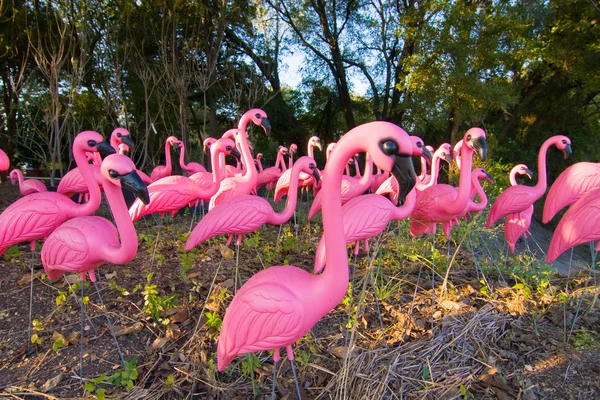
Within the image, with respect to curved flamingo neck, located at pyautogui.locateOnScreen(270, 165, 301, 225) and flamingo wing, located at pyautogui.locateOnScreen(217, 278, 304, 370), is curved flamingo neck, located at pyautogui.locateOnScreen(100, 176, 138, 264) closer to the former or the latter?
flamingo wing, located at pyautogui.locateOnScreen(217, 278, 304, 370)

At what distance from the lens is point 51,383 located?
A: 7.51 ft

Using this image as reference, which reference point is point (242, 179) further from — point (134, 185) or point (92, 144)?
point (134, 185)

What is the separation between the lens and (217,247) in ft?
15.2

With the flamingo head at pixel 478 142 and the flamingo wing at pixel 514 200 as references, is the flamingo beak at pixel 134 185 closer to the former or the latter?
the flamingo head at pixel 478 142

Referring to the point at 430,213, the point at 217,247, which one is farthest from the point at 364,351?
the point at 217,247

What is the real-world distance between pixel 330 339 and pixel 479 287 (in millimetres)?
1849

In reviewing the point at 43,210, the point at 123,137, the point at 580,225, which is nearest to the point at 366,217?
the point at 580,225

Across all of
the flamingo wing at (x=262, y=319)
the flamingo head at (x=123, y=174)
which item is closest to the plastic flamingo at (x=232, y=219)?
the flamingo head at (x=123, y=174)

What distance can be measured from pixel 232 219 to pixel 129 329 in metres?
1.21

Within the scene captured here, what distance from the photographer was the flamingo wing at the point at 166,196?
11.4 feet

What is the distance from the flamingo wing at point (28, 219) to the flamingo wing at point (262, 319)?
199 cm

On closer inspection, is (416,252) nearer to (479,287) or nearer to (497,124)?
(479,287)

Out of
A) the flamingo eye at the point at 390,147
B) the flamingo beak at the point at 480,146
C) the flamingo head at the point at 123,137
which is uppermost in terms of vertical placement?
the flamingo head at the point at 123,137

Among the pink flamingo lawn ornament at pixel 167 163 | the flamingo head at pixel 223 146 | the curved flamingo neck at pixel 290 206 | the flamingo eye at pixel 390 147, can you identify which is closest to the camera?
the flamingo eye at pixel 390 147
